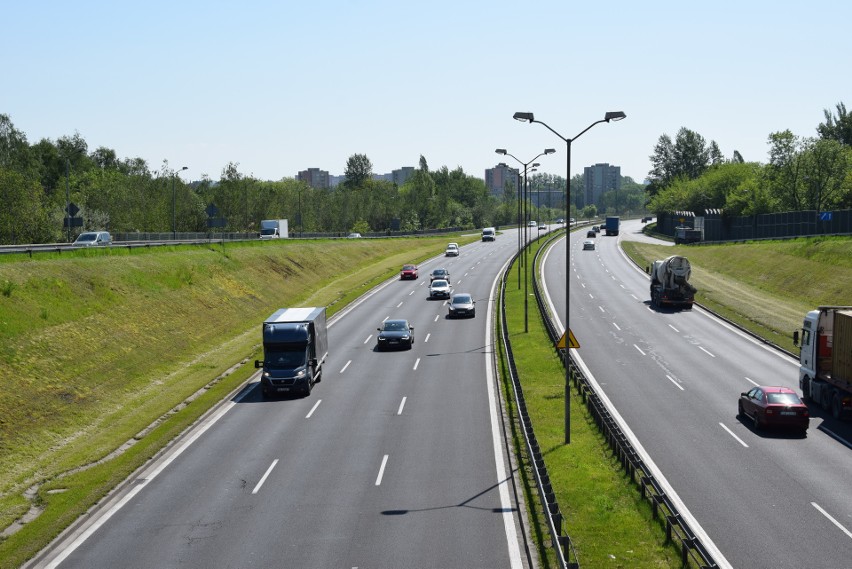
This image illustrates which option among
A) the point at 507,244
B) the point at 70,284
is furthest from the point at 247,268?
the point at 507,244

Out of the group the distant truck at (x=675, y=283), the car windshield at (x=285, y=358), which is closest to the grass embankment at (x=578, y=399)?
the distant truck at (x=675, y=283)

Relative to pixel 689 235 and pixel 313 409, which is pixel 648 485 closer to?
pixel 313 409

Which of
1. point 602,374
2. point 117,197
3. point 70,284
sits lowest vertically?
point 602,374

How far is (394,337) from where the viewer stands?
47.9 m

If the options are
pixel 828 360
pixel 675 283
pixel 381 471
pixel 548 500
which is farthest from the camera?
pixel 675 283

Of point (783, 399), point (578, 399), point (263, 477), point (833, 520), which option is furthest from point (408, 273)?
point (833, 520)

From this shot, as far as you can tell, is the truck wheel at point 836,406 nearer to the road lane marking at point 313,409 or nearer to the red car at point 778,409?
the red car at point 778,409

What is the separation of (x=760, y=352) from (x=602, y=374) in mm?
11137

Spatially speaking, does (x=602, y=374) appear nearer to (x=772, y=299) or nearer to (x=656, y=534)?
(x=656, y=534)

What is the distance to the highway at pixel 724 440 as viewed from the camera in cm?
1975

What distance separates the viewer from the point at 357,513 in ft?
70.4

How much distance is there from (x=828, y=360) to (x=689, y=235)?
9101 cm

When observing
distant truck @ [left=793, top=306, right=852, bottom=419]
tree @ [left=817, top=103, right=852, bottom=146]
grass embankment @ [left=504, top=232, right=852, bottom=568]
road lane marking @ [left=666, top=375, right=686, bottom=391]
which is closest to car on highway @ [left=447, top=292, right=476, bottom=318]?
grass embankment @ [left=504, top=232, right=852, bottom=568]

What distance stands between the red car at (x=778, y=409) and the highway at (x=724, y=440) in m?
0.51
